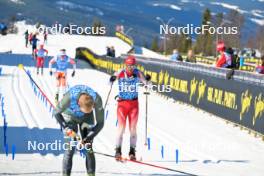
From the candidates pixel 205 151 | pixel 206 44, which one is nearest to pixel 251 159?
pixel 205 151

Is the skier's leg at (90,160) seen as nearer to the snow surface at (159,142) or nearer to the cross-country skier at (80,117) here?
the cross-country skier at (80,117)

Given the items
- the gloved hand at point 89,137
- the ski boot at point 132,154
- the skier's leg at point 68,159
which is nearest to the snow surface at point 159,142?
the ski boot at point 132,154

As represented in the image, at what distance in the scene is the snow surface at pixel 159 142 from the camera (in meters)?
10.6

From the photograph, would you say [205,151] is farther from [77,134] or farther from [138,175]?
[77,134]

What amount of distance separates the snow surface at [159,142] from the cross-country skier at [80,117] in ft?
4.69

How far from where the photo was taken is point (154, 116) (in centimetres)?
1889

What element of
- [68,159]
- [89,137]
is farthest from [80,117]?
[68,159]

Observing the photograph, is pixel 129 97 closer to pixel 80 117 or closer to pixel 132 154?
pixel 132 154

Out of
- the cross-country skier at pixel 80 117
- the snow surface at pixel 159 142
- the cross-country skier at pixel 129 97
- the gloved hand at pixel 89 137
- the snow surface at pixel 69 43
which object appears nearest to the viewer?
the cross-country skier at pixel 80 117

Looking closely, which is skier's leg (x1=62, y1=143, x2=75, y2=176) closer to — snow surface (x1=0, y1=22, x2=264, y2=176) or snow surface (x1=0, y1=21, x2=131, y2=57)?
snow surface (x1=0, y1=22, x2=264, y2=176)

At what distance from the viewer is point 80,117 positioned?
8727 millimetres

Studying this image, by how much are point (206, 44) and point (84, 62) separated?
57.8 meters

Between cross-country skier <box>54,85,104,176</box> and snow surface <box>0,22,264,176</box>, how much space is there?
1.43m

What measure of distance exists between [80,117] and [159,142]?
5.66 metres
